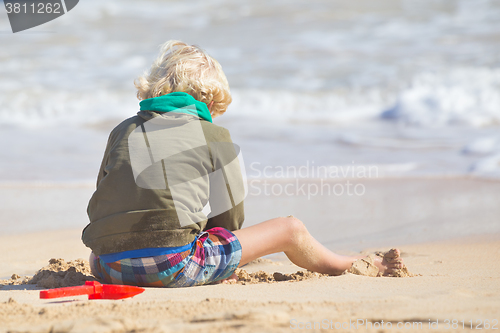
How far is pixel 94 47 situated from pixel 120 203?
10980 millimetres

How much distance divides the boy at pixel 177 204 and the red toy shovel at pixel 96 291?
120 millimetres

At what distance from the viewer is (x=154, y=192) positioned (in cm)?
192

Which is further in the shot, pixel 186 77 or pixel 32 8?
pixel 32 8

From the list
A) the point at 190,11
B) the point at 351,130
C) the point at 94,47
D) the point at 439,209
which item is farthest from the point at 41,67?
the point at 439,209

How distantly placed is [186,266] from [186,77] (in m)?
0.85

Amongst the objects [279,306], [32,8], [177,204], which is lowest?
[279,306]

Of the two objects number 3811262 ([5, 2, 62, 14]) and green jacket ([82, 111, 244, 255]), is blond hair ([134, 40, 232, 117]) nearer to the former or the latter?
green jacket ([82, 111, 244, 255])

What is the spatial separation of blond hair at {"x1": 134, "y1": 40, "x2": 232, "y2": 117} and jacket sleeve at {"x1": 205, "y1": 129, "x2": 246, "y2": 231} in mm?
270

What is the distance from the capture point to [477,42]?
11125mm

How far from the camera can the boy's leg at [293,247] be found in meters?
2.14

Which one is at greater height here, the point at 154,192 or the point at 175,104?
the point at 175,104

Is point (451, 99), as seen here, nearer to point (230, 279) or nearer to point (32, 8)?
point (230, 279)

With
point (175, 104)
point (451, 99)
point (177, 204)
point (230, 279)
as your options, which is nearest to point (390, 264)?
point (230, 279)

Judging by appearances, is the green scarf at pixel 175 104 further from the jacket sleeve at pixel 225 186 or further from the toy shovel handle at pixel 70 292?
the toy shovel handle at pixel 70 292
